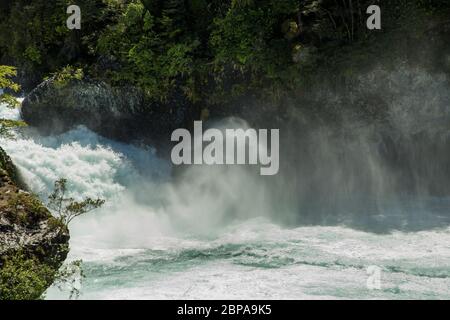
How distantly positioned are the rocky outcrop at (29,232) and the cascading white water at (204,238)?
0.98 meters

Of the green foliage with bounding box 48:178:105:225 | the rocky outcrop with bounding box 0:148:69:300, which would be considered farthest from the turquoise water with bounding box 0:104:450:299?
the green foliage with bounding box 48:178:105:225

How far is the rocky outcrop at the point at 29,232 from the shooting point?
1108cm

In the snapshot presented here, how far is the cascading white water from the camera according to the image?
12836 mm

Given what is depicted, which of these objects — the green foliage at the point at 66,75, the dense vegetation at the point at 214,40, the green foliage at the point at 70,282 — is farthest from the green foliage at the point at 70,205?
the dense vegetation at the point at 214,40

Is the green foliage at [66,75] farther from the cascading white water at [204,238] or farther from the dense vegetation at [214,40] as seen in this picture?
the cascading white water at [204,238]

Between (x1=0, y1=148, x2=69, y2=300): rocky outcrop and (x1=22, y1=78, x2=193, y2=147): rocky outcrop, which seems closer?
(x1=0, y1=148, x2=69, y2=300): rocky outcrop

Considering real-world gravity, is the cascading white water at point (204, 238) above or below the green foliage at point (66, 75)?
below

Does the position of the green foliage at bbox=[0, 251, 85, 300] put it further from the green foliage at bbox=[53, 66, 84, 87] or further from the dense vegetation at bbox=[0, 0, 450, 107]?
the dense vegetation at bbox=[0, 0, 450, 107]

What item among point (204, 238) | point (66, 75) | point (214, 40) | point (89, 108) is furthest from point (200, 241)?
point (66, 75)

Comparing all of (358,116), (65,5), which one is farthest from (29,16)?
(358,116)

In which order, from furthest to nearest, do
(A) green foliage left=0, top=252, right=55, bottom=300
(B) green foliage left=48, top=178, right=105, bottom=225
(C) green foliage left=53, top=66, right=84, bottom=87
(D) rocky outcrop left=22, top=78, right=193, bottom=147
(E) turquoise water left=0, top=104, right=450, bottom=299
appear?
(D) rocky outcrop left=22, top=78, right=193, bottom=147 → (C) green foliage left=53, top=66, right=84, bottom=87 → (E) turquoise water left=0, top=104, right=450, bottom=299 → (B) green foliage left=48, top=178, right=105, bottom=225 → (A) green foliage left=0, top=252, right=55, bottom=300

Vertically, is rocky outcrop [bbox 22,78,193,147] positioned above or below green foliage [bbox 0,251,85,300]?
above

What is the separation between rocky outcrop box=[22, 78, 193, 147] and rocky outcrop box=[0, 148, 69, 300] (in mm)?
9608
